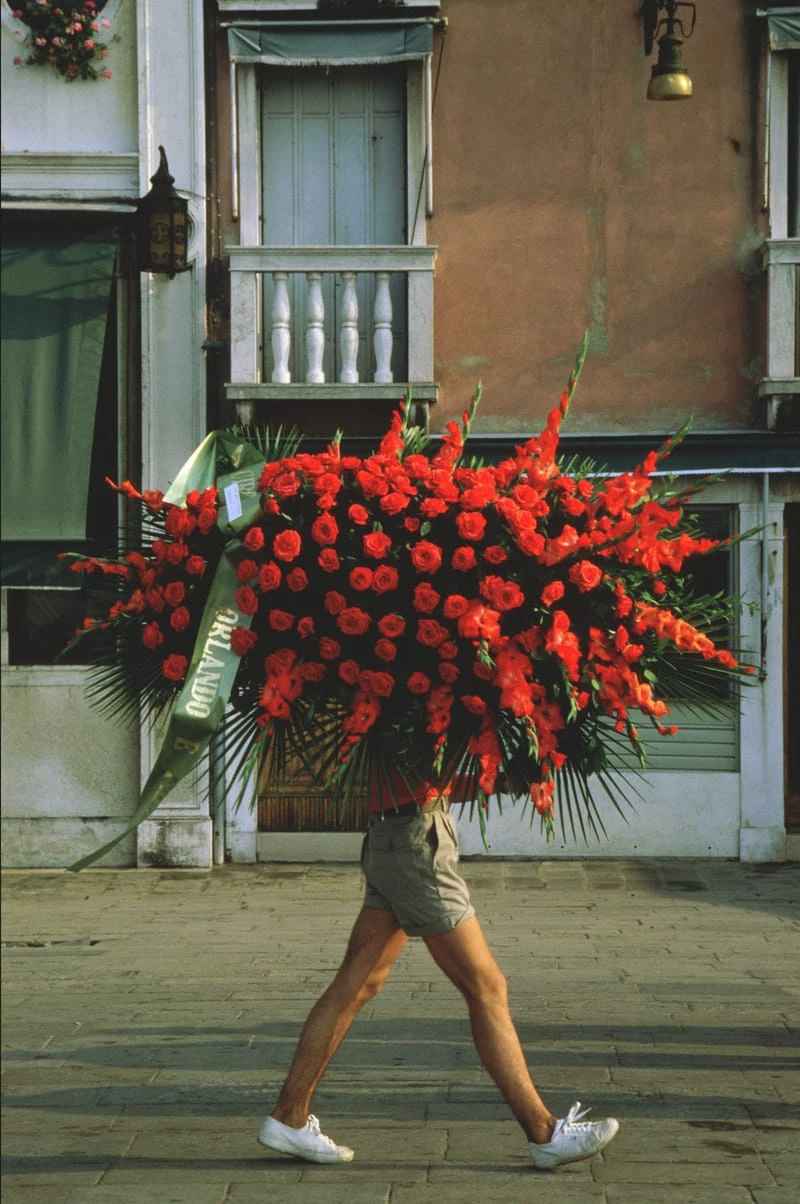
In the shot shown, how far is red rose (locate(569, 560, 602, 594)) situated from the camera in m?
4.67

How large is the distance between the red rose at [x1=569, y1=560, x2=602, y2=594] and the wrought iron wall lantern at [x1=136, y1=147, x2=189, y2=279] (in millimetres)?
7650

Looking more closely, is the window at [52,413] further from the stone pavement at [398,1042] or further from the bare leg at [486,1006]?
the bare leg at [486,1006]

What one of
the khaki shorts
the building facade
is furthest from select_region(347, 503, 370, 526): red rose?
the building facade

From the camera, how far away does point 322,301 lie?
Answer: 12.2 metres

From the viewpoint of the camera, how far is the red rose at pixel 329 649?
4691mm

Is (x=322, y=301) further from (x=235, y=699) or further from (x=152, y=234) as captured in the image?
(x=235, y=699)

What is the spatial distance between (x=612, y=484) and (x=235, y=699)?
4.25 ft

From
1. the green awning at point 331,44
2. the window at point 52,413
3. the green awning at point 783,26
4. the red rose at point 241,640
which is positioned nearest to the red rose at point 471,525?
the red rose at point 241,640

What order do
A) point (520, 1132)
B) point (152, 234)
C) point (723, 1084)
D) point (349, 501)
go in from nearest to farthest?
point (349, 501), point (520, 1132), point (723, 1084), point (152, 234)

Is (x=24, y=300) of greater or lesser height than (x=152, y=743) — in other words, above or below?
above

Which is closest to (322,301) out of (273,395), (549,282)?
(273,395)

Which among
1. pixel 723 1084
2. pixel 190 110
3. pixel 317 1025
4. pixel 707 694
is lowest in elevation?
pixel 723 1084

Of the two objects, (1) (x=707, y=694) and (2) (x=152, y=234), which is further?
(2) (x=152, y=234)

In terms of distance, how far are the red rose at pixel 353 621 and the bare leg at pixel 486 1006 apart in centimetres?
94
